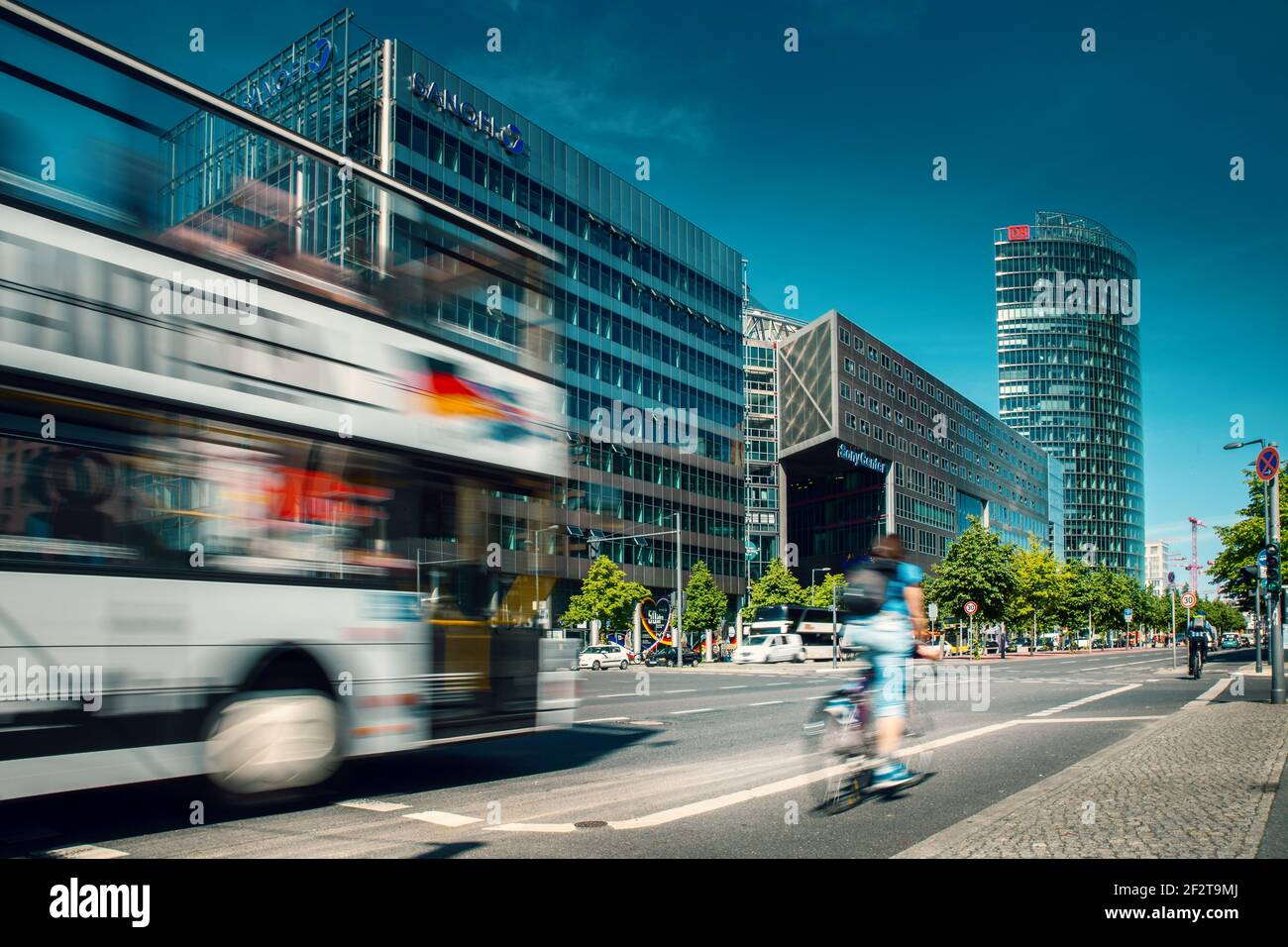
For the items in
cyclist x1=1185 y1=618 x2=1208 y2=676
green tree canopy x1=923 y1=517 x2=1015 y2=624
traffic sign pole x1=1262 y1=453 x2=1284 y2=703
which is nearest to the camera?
traffic sign pole x1=1262 y1=453 x2=1284 y2=703

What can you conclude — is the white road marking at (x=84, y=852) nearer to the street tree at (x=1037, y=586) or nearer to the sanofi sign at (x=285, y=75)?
the sanofi sign at (x=285, y=75)

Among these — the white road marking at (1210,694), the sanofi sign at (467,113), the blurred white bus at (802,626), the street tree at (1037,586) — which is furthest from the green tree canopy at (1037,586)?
the white road marking at (1210,694)

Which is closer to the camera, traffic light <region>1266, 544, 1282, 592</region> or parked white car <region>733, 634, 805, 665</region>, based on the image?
traffic light <region>1266, 544, 1282, 592</region>

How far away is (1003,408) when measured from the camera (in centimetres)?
17550

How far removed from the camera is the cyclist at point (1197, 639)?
93.1ft

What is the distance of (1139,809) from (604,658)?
152ft

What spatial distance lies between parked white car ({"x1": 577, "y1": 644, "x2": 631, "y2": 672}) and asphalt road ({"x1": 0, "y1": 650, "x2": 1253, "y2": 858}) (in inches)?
1554

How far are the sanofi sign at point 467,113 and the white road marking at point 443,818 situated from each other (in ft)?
164

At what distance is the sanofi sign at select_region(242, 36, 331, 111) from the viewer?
50.1m

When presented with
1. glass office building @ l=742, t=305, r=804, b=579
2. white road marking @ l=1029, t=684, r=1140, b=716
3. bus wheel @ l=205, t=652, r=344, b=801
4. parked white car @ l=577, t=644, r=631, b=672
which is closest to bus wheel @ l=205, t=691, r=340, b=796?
bus wheel @ l=205, t=652, r=344, b=801

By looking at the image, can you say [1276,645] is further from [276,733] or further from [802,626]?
[802,626]

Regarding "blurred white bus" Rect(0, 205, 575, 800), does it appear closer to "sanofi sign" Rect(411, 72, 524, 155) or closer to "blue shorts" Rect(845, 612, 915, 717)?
"blue shorts" Rect(845, 612, 915, 717)

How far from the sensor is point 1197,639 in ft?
94.5

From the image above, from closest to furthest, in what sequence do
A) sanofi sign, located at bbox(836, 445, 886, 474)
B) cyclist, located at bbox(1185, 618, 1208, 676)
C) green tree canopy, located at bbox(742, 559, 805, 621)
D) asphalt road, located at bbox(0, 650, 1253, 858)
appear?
asphalt road, located at bbox(0, 650, 1253, 858) < cyclist, located at bbox(1185, 618, 1208, 676) < green tree canopy, located at bbox(742, 559, 805, 621) < sanofi sign, located at bbox(836, 445, 886, 474)
